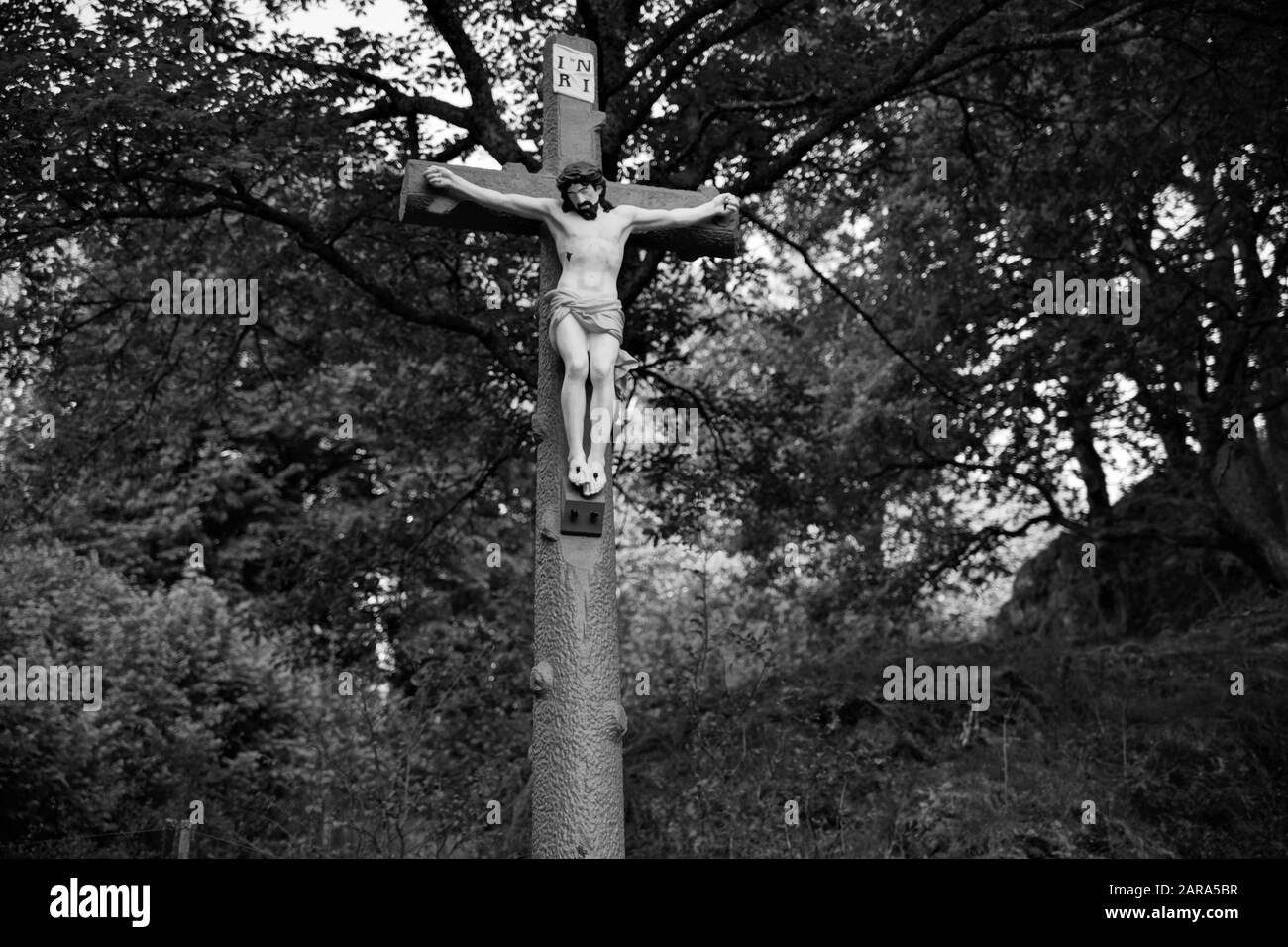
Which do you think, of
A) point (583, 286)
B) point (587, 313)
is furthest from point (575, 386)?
point (583, 286)

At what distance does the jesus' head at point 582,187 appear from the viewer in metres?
4.73

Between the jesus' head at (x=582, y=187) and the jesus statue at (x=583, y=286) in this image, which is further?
the jesus' head at (x=582, y=187)

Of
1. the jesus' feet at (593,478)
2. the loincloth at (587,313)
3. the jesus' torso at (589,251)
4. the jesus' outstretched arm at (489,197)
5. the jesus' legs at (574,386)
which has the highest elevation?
the jesus' outstretched arm at (489,197)

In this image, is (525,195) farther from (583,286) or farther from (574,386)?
(574,386)

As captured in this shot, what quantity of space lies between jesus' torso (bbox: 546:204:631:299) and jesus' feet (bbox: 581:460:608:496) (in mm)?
645

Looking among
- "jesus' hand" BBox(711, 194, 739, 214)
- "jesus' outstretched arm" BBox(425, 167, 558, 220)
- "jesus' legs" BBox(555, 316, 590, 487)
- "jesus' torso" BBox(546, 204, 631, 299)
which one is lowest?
"jesus' legs" BBox(555, 316, 590, 487)

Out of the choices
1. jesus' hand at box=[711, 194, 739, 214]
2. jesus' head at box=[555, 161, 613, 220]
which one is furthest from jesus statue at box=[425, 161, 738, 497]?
jesus' hand at box=[711, 194, 739, 214]

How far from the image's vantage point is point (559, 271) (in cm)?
487

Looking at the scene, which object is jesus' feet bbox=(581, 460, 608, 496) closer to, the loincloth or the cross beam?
the loincloth

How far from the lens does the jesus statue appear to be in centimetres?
457

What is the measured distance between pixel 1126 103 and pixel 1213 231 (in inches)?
64.9

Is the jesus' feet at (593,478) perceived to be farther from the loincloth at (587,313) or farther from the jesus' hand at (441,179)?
the jesus' hand at (441,179)

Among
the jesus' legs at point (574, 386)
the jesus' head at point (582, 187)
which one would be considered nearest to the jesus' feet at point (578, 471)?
the jesus' legs at point (574, 386)

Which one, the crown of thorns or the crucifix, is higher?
the crown of thorns
